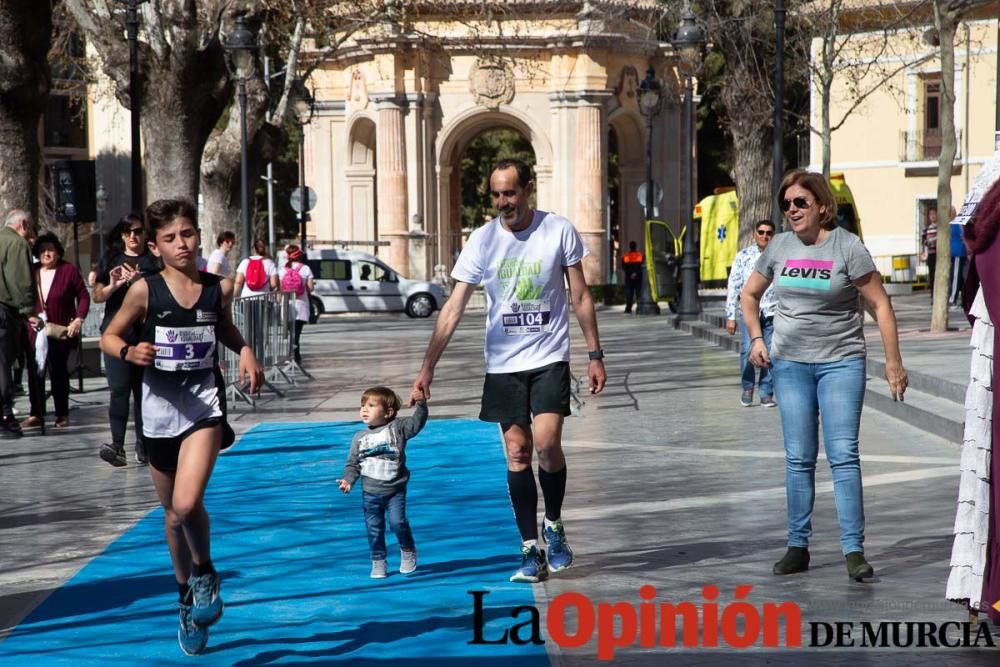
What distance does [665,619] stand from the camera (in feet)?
21.8

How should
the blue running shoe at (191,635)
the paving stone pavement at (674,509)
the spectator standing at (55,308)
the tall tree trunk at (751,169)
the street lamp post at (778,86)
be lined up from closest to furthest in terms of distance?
the blue running shoe at (191,635)
the paving stone pavement at (674,509)
the spectator standing at (55,308)
the street lamp post at (778,86)
the tall tree trunk at (751,169)

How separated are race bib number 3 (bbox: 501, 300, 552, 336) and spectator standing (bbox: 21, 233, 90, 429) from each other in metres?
7.51

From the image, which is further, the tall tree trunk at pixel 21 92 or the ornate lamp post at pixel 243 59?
the ornate lamp post at pixel 243 59

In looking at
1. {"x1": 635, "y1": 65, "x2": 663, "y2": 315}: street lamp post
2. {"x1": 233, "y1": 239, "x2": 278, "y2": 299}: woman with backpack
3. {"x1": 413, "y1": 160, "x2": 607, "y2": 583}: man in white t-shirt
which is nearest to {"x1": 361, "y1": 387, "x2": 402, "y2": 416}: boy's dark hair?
{"x1": 413, "y1": 160, "x2": 607, "y2": 583}: man in white t-shirt

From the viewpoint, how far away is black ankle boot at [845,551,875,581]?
24.0 feet

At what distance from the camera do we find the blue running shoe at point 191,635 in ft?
20.3

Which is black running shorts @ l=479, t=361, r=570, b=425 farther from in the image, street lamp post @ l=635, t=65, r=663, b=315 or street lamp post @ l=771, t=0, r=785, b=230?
street lamp post @ l=635, t=65, r=663, b=315

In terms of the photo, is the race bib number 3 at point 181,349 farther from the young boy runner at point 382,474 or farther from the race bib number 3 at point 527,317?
the race bib number 3 at point 527,317

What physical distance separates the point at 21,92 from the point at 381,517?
11359 mm

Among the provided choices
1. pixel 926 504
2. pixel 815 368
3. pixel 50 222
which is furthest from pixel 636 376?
pixel 50 222

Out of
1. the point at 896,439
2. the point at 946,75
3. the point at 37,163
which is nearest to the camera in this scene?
the point at 896,439

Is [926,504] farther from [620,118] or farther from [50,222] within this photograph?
[50,222]

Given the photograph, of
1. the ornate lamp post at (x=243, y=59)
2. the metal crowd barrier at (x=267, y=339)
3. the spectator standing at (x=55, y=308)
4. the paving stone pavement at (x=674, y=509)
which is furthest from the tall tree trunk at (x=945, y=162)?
the spectator standing at (x=55, y=308)

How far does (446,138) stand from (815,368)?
43149mm
